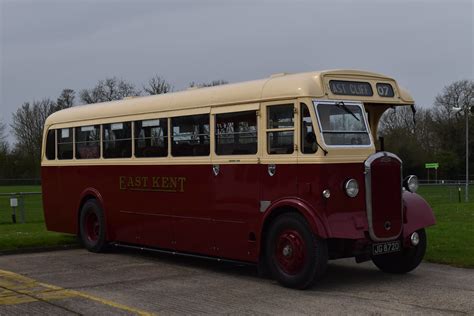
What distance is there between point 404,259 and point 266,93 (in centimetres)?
339

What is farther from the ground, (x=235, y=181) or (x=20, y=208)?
(x=235, y=181)

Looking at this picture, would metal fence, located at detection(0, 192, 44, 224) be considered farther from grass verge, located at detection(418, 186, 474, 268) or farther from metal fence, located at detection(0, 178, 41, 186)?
metal fence, located at detection(0, 178, 41, 186)

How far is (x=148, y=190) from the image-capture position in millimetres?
11312

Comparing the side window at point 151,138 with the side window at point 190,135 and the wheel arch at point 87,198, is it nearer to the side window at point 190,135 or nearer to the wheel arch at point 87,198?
the side window at point 190,135

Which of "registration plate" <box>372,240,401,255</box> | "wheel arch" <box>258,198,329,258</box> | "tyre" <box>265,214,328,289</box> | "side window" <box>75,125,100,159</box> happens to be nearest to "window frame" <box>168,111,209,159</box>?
"wheel arch" <box>258,198,329,258</box>

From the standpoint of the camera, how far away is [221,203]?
386 inches

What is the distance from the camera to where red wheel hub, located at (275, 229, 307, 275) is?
8.51 m

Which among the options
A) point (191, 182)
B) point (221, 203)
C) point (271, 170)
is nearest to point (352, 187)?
point (271, 170)

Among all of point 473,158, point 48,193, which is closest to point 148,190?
point 48,193

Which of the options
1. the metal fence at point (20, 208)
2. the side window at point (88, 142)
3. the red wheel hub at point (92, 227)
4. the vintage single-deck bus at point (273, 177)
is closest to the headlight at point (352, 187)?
the vintage single-deck bus at point (273, 177)

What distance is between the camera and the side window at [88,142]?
500 inches

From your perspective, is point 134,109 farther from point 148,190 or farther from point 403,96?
point 403,96

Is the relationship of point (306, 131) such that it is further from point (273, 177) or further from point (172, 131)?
point (172, 131)

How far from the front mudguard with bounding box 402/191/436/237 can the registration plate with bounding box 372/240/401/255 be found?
8.3 inches
